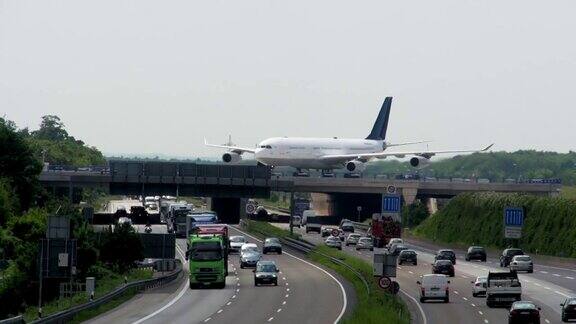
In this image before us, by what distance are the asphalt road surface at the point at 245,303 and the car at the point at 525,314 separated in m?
7.43

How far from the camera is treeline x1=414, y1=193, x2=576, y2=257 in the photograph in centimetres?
11400

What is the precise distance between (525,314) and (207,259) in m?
27.0

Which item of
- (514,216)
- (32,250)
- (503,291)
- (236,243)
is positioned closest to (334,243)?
(236,243)

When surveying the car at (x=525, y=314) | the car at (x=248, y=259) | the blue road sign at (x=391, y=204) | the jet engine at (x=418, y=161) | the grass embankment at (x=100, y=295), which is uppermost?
the jet engine at (x=418, y=161)

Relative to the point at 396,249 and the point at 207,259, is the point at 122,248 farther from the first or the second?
the point at 396,249

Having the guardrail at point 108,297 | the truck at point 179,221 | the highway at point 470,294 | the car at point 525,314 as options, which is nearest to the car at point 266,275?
the guardrail at point 108,297

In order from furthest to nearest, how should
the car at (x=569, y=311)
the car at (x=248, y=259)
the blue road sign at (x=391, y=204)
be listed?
1. the car at (x=248, y=259)
2. the car at (x=569, y=311)
3. the blue road sign at (x=391, y=204)

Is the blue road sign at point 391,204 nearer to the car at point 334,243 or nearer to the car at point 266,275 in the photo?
the car at point 266,275

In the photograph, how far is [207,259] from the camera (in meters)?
74.8

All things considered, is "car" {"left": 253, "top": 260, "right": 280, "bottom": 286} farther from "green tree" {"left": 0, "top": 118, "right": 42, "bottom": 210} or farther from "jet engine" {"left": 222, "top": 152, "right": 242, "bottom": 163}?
"jet engine" {"left": 222, "top": 152, "right": 242, "bottom": 163}

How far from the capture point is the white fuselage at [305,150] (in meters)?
164

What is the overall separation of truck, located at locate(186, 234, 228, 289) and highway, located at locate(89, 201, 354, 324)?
0.65 metres

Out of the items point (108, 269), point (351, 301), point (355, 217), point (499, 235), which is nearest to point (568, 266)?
point (499, 235)

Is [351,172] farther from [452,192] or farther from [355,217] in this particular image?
[355,217]
